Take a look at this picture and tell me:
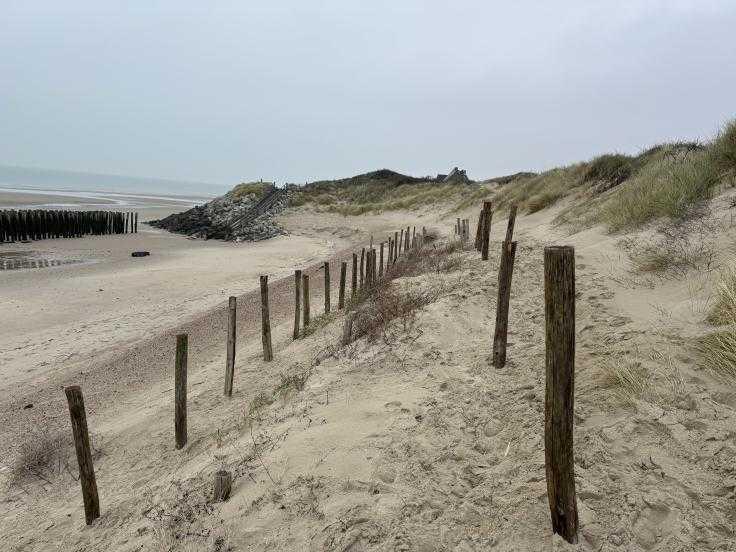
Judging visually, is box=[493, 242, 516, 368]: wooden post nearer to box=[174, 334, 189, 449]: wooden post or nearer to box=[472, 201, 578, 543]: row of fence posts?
box=[472, 201, 578, 543]: row of fence posts

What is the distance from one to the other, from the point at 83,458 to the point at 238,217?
3770cm

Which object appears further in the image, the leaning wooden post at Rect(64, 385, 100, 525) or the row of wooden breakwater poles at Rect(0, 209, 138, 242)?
the row of wooden breakwater poles at Rect(0, 209, 138, 242)

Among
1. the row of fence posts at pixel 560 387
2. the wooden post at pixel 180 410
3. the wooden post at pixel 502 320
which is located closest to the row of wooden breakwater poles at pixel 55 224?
the wooden post at pixel 180 410

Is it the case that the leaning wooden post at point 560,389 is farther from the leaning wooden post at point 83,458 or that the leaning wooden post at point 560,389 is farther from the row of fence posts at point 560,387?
the leaning wooden post at point 83,458

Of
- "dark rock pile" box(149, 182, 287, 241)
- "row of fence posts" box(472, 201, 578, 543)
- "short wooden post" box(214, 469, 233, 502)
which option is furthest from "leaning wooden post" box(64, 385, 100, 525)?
"dark rock pile" box(149, 182, 287, 241)

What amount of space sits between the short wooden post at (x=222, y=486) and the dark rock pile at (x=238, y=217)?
31.4m

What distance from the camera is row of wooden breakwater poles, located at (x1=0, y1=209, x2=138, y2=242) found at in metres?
29.7

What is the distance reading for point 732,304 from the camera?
14.1 feet

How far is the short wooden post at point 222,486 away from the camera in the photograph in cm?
398

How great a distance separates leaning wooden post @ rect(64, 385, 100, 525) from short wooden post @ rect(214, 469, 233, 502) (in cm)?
154

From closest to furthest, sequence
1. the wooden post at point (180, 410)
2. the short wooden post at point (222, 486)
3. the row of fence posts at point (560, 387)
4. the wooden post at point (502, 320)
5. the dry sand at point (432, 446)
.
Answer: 1. the row of fence posts at point (560, 387)
2. the dry sand at point (432, 446)
3. the short wooden post at point (222, 486)
4. the wooden post at point (502, 320)
5. the wooden post at point (180, 410)

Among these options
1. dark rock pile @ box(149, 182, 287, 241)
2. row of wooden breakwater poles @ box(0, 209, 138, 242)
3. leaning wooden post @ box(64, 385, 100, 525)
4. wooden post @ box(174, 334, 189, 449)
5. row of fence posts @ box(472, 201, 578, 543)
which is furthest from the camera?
dark rock pile @ box(149, 182, 287, 241)

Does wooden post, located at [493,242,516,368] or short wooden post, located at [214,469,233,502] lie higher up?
wooden post, located at [493,242,516,368]

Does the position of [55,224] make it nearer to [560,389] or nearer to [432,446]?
[432,446]
